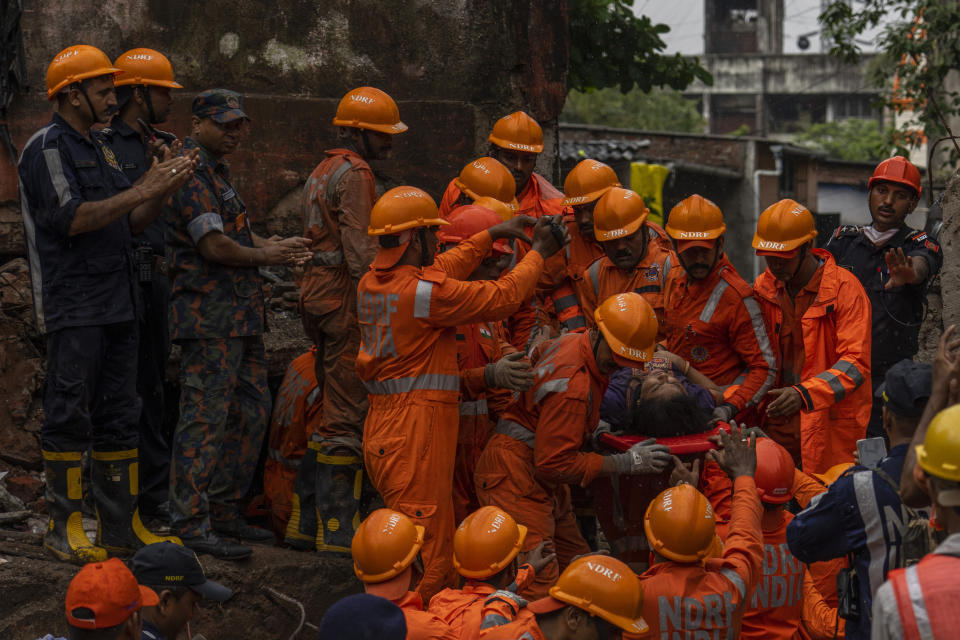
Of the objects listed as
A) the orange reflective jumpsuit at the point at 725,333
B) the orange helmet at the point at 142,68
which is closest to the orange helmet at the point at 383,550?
the orange reflective jumpsuit at the point at 725,333

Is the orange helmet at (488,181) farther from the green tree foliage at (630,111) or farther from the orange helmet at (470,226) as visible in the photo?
the green tree foliage at (630,111)

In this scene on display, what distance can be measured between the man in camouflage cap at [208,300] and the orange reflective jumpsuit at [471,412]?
3.26ft

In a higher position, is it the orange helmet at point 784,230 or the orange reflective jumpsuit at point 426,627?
the orange helmet at point 784,230

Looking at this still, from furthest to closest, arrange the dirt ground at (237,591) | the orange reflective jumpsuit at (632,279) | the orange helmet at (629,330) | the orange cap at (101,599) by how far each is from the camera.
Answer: the orange reflective jumpsuit at (632,279) < the dirt ground at (237,591) < the orange helmet at (629,330) < the orange cap at (101,599)

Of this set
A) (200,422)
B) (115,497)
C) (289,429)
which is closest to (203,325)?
(200,422)

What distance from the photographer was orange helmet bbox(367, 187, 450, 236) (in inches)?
217

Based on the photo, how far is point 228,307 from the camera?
6004 mm

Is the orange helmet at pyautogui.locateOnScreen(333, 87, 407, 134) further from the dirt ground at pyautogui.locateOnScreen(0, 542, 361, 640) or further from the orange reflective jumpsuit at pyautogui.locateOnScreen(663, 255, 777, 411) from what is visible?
the dirt ground at pyautogui.locateOnScreen(0, 542, 361, 640)

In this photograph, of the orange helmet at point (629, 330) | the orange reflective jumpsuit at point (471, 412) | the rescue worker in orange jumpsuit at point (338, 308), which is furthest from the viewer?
the rescue worker in orange jumpsuit at point (338, 308)

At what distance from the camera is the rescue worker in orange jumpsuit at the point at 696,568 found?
170 inches

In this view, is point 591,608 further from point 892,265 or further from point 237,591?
point 892,265

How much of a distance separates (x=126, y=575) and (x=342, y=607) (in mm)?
996

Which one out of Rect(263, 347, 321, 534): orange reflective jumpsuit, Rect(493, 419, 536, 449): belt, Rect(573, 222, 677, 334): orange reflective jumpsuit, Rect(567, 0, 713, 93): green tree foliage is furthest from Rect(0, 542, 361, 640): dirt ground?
Rect(567, 0, 713, 93): green tree foliage

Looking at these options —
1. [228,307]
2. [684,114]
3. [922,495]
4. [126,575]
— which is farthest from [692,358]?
[684,114]
